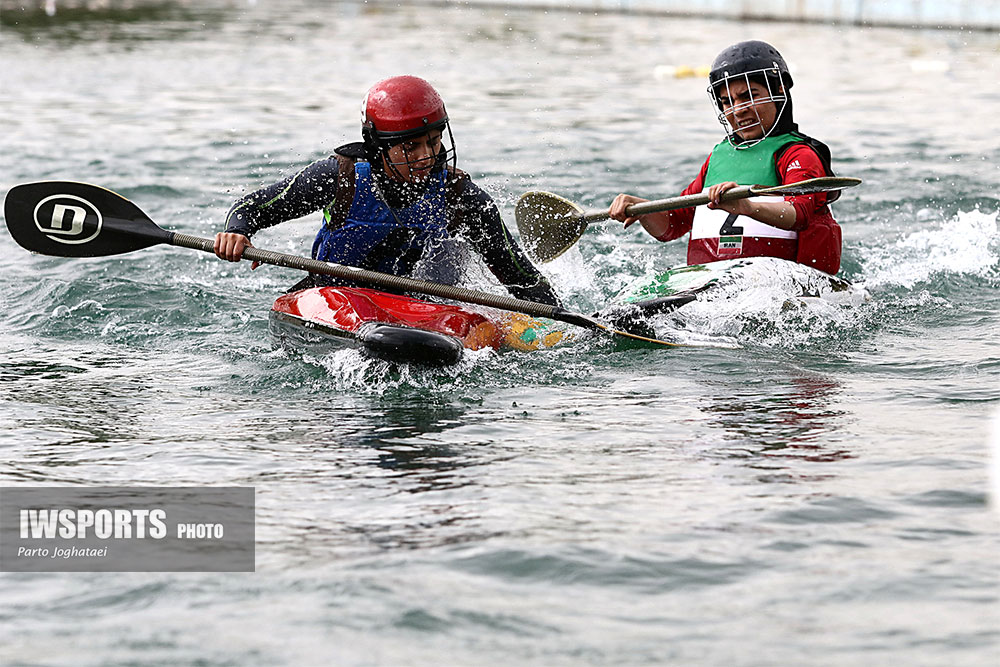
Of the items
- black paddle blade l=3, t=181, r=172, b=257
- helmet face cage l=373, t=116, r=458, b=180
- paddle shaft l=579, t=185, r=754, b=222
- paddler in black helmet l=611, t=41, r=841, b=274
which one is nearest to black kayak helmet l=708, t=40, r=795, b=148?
paddler in black helmet l=611, t=41, r=841, b=274

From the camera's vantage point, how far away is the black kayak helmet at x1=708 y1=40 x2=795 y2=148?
259 inches

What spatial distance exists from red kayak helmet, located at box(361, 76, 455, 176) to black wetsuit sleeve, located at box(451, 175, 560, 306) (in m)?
0.36

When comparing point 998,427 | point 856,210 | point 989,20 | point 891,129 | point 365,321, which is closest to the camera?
point 998,427

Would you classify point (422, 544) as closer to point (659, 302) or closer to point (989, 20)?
point (659, 302)

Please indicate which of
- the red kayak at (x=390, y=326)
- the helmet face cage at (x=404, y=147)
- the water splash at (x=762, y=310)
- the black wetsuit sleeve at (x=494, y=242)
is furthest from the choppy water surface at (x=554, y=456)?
the helmet face cage at (x=404, y=147)

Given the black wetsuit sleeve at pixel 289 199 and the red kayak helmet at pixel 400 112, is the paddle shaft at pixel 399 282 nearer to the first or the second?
the black wetsuit sleeve at pixel 289 199

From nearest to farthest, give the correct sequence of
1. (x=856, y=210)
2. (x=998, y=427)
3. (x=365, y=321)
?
(x=998, y=427) → (x=365, y=321) → (x=856, y=210)

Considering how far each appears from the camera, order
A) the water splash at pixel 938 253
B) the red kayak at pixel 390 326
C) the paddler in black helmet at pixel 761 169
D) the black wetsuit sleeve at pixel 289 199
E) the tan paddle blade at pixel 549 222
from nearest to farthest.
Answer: the red kayak at pixel 390 326 < the black wetsuit sleeve at pixel 289 199 < the paddler in black helmet at pixel 761 169 < the tan paddle blade at pixel 549 222 < the water splash at pixel 938 253

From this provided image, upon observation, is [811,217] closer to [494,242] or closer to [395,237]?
[494,242]

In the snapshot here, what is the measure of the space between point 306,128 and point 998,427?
1038cm

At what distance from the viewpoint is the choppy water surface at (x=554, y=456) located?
11.3 feet

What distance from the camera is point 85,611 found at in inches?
142

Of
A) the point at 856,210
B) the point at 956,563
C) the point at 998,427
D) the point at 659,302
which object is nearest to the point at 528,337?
the point at 659,302

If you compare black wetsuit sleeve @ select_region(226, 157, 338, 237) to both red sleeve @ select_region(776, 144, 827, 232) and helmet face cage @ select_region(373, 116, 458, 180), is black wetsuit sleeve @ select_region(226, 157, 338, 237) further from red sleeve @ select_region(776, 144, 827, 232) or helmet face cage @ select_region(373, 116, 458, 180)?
red sleeve @ select_region(776, 144, 827, 232)
